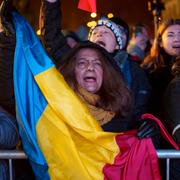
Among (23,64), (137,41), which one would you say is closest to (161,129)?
(23,64)

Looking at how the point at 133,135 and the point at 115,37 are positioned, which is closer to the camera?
the point at 133,135

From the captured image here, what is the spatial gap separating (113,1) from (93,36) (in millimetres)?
13052

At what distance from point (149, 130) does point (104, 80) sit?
2.03 ft

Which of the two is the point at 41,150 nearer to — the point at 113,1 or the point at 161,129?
the point at 161,129

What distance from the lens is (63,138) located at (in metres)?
3.20

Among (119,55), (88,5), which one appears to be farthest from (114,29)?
(88,5)

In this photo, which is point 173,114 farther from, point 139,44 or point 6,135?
point 139,44

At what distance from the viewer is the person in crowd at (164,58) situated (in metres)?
4.47

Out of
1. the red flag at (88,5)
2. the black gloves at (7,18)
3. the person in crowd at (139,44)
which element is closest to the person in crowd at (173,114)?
the red flag at (88,5)

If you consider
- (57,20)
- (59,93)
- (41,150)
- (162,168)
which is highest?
(57,20)

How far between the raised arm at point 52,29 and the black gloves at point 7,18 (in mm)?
538

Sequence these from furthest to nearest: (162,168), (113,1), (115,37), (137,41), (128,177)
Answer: (113,1), (137,41), (115,37), (162,168), (128,177)

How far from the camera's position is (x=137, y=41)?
7.03m

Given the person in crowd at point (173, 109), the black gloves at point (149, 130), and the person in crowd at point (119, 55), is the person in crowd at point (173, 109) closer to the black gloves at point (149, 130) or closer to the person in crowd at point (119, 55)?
the black gloves at point (149, 130)
